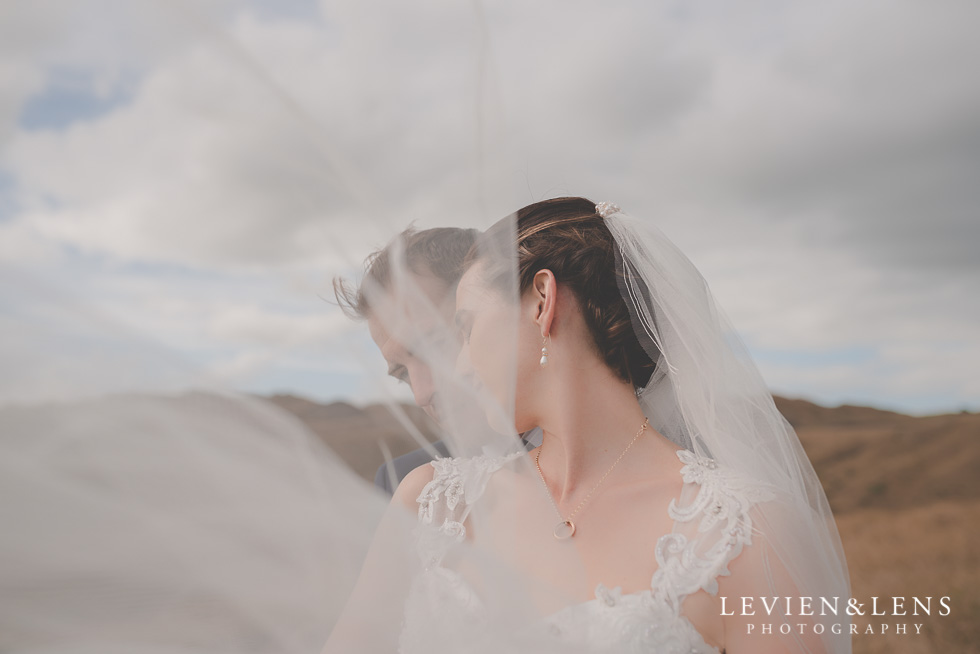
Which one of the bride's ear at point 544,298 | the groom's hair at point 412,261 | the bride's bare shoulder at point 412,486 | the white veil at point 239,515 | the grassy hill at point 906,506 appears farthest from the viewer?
the grassy hill at point 906,506

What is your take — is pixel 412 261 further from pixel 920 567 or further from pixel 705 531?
pixel 920 567

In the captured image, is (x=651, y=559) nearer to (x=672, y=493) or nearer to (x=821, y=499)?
(x=672, y=493)

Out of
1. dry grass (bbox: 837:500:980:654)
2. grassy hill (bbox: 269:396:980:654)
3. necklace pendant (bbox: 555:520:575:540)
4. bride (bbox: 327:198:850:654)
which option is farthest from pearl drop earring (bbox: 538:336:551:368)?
dry grass (bbox: 837:500:980:654)

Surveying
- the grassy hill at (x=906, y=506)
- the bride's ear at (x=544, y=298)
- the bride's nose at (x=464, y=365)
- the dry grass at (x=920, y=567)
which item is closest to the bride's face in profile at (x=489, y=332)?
the bride's nose at (x=464, y=365)

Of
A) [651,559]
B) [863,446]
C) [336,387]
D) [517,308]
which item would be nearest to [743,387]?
[651,559]

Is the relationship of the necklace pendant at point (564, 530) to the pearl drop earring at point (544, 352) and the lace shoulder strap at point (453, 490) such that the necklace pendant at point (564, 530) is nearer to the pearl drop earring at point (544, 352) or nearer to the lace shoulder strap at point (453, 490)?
the lace shoulder strap at point (453, 490)

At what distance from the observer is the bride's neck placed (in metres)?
1.64

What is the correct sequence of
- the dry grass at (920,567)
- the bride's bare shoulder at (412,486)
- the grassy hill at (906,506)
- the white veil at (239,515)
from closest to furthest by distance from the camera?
the white veil at (239,515) → the bride's bare shoulder at (412,486) → the dry grass at (920,567) → the grassy hill at (906,506)

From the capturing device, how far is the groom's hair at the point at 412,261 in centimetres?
116

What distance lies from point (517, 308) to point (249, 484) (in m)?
0.66

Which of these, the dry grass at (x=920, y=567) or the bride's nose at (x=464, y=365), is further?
the dry grass at (x=920, y=567)

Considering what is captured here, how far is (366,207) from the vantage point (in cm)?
112

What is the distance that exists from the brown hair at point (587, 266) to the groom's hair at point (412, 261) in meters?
0.22

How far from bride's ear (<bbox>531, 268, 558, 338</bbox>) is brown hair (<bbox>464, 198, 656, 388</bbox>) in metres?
0.02
